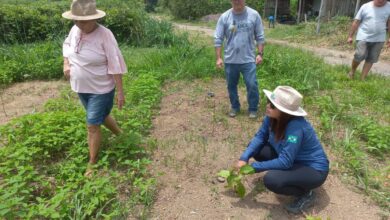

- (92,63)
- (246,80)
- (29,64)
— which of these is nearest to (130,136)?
(92,63)

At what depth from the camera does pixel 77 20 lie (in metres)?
2.76

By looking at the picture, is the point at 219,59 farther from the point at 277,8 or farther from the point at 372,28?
the point at 277,8

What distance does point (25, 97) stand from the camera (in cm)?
538

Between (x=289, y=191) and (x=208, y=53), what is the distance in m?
5.53

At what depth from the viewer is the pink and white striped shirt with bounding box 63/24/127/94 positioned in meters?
2.91

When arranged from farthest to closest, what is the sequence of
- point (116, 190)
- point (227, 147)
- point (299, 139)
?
1. point (227, 147)
2. point (116, 190)
3. point (299, 139)

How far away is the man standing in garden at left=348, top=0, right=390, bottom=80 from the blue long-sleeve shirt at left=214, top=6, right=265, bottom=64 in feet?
8.69

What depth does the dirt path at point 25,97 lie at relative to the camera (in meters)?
4.74

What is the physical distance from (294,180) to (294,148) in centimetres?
27

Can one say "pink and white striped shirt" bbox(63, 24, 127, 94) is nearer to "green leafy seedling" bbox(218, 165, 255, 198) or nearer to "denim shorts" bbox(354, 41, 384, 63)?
"green leafy seedling" bbox(218, 165, 255, 198)

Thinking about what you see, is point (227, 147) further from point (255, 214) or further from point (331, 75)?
point (331, 75)

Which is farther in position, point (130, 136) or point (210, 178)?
point (130, 136)

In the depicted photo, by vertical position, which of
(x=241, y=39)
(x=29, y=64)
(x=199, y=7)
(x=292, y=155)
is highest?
(x=241, y=39)

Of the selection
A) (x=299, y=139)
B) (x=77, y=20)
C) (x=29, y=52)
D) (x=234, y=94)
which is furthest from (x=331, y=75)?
(x=29, y=52)
